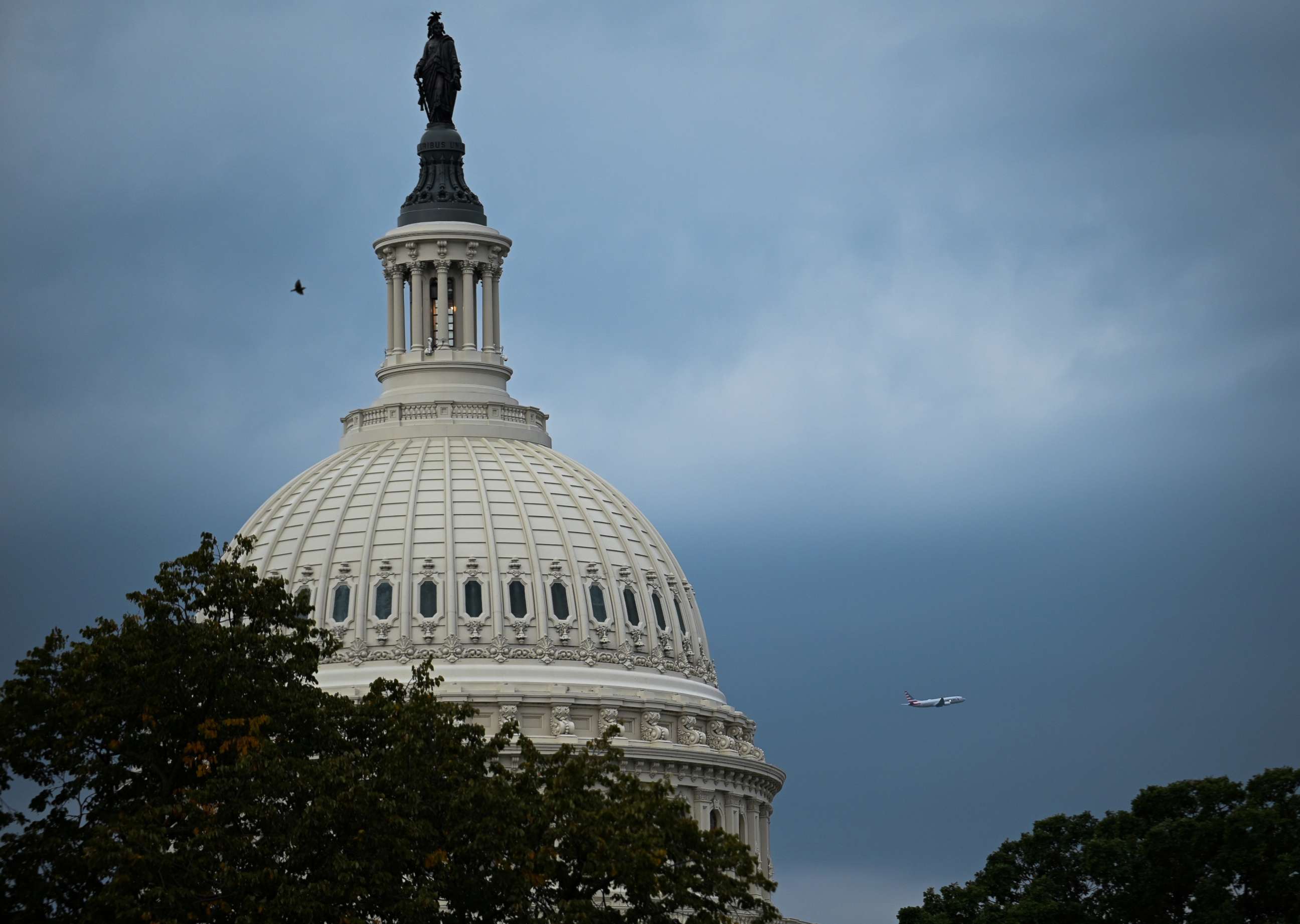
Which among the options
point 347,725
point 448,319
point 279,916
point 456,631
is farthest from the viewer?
point 448,319

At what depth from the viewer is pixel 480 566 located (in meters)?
152

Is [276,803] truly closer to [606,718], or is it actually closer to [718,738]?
[606,718]

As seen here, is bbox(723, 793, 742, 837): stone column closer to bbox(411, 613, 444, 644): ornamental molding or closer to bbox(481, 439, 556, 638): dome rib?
bbox(481, 439, 556, 638): dome rib

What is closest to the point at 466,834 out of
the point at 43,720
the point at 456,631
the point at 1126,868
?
the point at 43,720

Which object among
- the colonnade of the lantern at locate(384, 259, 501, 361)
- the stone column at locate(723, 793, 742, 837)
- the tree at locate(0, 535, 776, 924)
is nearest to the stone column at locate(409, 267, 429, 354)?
the colonnade of the lantern at locate(384, 259, 501, 361)

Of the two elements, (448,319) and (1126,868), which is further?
(448,319)

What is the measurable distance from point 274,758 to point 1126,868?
3730 centimetres

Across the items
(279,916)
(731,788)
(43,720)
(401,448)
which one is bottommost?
(279,916)

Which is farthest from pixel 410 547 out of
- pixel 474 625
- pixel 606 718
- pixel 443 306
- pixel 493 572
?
pixel 443 306

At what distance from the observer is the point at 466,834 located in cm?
9325

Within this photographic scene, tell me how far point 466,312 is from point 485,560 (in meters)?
15.3

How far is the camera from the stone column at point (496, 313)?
6417 inches

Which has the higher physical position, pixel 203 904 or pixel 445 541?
pixel 445 541

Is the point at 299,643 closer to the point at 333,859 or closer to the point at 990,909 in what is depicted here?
the point at 333,859
